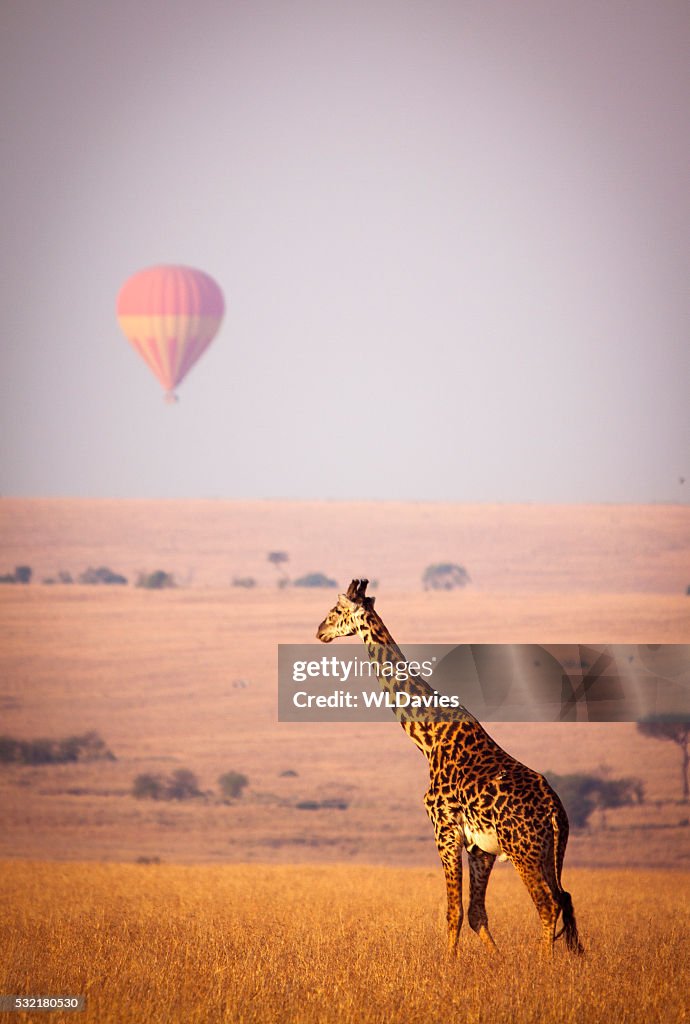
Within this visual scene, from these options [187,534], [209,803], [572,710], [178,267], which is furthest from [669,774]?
[178,267]

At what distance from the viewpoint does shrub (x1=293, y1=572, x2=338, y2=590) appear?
99812 mm

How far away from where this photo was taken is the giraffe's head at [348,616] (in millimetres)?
13383

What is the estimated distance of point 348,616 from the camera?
1345cm

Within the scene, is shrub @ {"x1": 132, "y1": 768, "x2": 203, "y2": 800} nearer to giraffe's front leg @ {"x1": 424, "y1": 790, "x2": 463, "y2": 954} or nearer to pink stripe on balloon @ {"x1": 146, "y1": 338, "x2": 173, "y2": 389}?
giraffe's front leg @ {"x1": 424, "y1": 790, "x2": 463, "y2": 954}

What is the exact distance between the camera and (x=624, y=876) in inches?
964

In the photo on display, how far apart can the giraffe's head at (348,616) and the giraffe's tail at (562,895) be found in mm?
2537

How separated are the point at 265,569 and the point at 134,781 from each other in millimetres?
55155

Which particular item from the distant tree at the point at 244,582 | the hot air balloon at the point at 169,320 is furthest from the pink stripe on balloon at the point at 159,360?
the distant tree at the point at 244,582

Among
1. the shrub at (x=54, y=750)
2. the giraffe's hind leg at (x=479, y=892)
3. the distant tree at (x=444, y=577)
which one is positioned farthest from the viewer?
the distant tree at (x=444, y=577)

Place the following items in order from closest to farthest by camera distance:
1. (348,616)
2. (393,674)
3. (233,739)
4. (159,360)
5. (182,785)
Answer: (393,674), (348,616), (182,785), (233,739), (159,360)

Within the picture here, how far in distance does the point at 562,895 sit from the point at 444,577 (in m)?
93.3

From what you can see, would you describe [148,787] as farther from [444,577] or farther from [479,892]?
[444,577]

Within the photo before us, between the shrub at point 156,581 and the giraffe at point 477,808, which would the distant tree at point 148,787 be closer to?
the giraffe at point 477,808

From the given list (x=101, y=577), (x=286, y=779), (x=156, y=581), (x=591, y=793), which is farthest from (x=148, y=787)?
(x=101, y=577)
